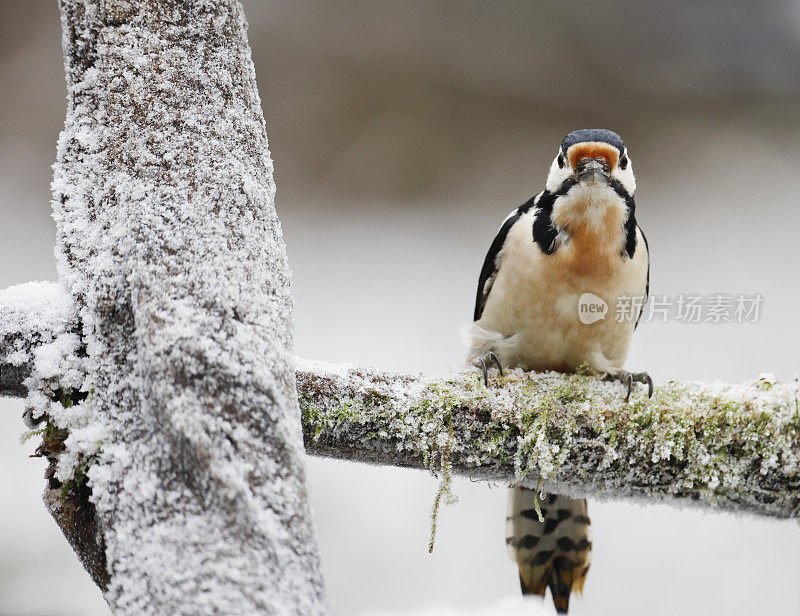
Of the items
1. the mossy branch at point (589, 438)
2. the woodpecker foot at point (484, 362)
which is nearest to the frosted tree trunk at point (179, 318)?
the mossy branch at point (589, 438)

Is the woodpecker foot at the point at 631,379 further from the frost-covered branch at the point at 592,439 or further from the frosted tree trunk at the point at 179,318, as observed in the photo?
the frosted tree trunk at the point at 179,318

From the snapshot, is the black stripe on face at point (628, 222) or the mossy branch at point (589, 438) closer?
the mossy branch at point (589, 438)

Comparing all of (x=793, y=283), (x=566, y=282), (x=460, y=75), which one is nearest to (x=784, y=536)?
(x=793, y=283)

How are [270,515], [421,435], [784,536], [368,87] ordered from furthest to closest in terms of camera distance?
[784,536]
[368,87]
[421,435]
[270,515]

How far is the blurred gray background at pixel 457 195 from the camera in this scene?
7.18 ft

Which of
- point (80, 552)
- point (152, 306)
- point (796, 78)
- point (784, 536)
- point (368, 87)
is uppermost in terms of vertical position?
point (796, 78)

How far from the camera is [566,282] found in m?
1.29

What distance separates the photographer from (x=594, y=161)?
125cm

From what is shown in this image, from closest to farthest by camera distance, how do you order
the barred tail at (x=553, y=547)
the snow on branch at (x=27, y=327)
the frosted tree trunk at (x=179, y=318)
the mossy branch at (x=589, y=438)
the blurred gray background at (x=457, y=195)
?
1. the frosted tree trunk at (x=179, y=318)
2. the snow on branch at (x=27, y=327)
3. the mossy branch at (x=589, y=438)
4. the barred tail at (x=553, y=547)
5. the blurred gray background at (x=457, y=195)

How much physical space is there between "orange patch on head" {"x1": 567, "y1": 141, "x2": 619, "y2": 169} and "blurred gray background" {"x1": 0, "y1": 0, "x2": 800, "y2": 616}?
3.55ft

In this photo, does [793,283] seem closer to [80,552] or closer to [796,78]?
[796,78]

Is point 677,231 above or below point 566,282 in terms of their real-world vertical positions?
above

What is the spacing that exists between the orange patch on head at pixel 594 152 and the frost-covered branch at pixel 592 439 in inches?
18.8

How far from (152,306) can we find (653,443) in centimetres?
70
